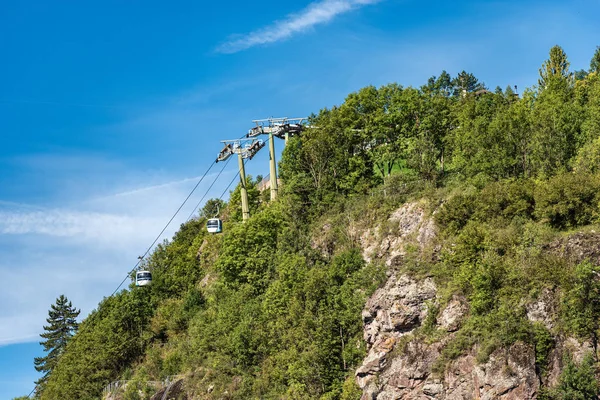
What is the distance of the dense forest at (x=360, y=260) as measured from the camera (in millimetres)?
42125

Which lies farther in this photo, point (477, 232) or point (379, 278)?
point (379, 278)

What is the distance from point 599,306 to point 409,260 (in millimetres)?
12843

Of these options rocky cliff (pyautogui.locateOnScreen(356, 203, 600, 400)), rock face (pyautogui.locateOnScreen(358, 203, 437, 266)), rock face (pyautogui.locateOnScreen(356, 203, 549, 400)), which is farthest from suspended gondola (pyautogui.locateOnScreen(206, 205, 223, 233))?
rocky cliff (pyautogui.locateOnScreen(356, 203, 600, 400))

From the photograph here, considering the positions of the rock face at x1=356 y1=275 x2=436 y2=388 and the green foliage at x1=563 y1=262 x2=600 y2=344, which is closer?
the green foliage at x1=563 y1=262 x2=600 y2=344

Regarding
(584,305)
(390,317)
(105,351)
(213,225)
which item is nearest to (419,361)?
(390,317)

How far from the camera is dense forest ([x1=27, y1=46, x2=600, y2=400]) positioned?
42.1 m

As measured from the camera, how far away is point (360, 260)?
52781 millimetres

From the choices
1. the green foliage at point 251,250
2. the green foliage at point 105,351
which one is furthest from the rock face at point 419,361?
the green foliage at point 105,351

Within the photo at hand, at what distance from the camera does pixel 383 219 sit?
178 feet

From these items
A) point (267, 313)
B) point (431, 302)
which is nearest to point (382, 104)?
point (267, 313)

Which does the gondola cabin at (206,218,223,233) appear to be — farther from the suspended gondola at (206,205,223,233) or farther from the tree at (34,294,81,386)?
the tree at (34,294,81,386)

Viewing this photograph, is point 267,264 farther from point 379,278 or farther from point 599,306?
point 599,306

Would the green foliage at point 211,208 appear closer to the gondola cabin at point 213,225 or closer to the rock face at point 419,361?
the gondola cabin at point 213,225

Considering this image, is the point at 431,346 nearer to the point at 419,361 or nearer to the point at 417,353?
the point at 417,353
